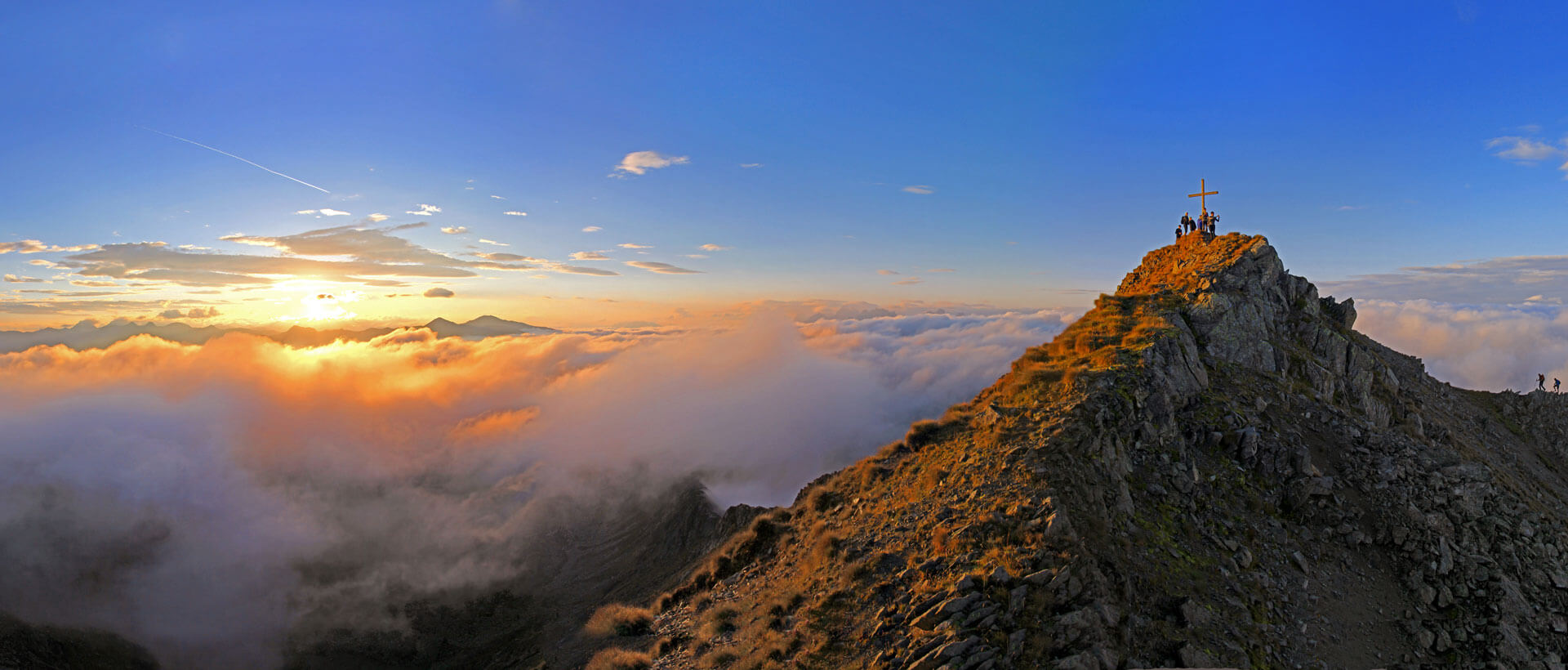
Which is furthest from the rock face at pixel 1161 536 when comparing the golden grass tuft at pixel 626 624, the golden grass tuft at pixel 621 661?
the golden grass tuft at pixel 626 624

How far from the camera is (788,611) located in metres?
19.7

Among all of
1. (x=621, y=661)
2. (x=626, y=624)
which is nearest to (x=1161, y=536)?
(x=621, y=661)

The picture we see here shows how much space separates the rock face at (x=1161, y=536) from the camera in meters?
14.4

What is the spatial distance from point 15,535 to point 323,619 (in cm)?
12880

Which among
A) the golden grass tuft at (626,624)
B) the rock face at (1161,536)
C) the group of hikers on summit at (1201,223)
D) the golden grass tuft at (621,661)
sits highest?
the group of hikers on summit at (1201,223)

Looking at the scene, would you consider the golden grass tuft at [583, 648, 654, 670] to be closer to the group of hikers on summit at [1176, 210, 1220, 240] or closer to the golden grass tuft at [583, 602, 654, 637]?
the golden grass tuft at [583, 602, 654, 637]

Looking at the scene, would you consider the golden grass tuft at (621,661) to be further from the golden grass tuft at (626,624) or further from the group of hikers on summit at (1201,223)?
the group of hikers on summit at (1201,223)

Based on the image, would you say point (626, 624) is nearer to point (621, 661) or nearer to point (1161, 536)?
point (621, 661)

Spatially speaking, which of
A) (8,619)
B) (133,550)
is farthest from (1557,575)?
(133,550)

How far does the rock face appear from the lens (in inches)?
567

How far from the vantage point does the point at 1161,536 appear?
691 inches

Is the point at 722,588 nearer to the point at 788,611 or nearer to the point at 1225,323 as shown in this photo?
the point at 788,611

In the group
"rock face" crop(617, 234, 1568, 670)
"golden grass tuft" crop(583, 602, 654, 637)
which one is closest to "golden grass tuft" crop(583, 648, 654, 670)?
"rock face" crop(617, 234, 1568, 670)

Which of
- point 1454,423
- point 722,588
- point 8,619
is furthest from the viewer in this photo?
point 8,619
